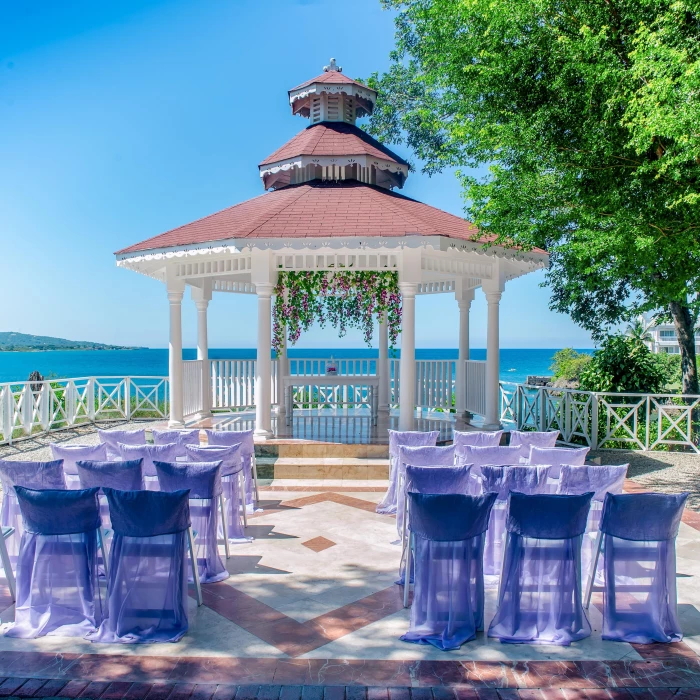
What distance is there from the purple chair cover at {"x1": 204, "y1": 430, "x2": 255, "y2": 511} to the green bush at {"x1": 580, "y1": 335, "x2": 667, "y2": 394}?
28.4 feet

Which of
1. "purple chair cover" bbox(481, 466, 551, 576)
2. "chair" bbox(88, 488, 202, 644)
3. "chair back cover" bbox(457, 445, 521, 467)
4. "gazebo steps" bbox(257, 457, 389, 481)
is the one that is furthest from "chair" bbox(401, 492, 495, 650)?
"gazebo steps" bbox(257, 457, 389, 481)

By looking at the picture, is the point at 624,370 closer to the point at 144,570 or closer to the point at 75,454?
the point at 75,454

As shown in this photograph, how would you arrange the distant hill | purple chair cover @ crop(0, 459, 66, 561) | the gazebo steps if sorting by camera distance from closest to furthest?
1. purple chair cover @ crop(0, 459, 66, 561)
2. the gazebo steps
3. the distant hill

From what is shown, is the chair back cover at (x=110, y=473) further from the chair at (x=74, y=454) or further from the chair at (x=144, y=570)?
the chair at (x=144, y=570)

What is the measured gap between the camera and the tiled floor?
316 centimetres

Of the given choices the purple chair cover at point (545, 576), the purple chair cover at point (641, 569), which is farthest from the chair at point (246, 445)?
the purple chair cover at point (641, 569)

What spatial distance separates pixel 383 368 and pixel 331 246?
15.0 feet

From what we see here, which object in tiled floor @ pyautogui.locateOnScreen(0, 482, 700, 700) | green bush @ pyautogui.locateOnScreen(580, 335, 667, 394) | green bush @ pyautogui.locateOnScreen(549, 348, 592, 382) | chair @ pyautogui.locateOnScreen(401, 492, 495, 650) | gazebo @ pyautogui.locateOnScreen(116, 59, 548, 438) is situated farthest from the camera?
green bush @ pyautogui.locateOnScreen(549, 348, 592, 382)

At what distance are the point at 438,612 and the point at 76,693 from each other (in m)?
2.16

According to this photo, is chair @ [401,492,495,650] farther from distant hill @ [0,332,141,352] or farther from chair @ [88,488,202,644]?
distant hill @ [0,332,141,352]

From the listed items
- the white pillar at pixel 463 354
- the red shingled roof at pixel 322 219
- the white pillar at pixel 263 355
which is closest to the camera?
the red shingled roof at pixel 322 219

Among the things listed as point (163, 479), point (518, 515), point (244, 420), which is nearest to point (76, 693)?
point (163, 479)

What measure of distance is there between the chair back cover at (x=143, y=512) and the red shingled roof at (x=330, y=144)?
8.16 m

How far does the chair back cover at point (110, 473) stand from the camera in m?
4.80
